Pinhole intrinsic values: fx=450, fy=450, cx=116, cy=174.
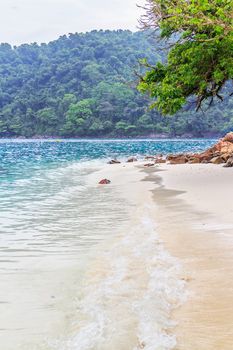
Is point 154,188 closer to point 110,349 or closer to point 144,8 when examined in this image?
point 144,8

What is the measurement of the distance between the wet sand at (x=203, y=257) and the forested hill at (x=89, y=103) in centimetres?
10783

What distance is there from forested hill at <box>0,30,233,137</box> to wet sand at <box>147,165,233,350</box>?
107829 mm

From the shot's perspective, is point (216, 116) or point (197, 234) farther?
point (216, 116)

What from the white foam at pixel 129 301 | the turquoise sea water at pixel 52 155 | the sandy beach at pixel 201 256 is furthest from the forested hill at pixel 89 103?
the white foam at pixel 129 301

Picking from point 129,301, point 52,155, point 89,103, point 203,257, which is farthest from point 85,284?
point 89,103

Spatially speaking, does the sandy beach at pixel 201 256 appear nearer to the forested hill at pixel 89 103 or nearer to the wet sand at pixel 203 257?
the wet sand at pixel 203 257

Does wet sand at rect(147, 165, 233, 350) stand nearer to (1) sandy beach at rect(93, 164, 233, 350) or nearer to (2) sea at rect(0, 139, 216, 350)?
(1) sandy beach at rect(93, 164, 233, 350)

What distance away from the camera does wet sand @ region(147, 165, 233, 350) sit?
12.2 ft

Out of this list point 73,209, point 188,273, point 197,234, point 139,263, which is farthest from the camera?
point 73,209

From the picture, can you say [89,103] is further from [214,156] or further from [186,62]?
[186,62]

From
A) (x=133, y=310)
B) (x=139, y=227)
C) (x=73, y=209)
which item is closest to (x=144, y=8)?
(x=73, y=209)

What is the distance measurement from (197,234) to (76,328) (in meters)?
4.00

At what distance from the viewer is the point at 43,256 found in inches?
265

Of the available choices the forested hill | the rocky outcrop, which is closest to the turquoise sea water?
the rocky outcrop
